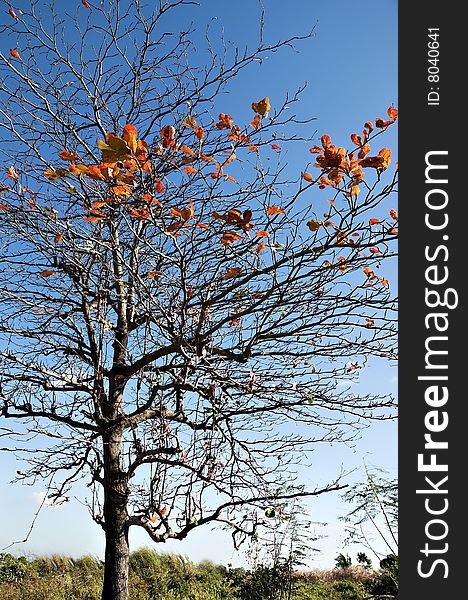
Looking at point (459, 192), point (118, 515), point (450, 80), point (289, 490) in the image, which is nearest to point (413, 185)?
point (459, 192)

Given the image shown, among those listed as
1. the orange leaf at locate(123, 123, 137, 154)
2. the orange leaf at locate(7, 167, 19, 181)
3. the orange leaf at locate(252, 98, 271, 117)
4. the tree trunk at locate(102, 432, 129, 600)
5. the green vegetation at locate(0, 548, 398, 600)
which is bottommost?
the green vegetation at locate(0, 548, 398, 600)

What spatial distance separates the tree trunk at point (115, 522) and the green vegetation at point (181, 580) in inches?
78.4

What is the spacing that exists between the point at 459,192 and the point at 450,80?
0.56 meters

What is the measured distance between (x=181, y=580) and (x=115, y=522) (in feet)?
11.2

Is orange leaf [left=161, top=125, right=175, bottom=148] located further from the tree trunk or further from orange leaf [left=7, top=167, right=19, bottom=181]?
the tree trunk

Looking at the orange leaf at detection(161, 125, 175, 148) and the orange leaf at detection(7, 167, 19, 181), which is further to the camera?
the orange leaf at detection(7, 167, 19, 181)

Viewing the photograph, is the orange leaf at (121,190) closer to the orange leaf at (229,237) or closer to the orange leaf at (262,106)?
the orange leaf at (229,237)

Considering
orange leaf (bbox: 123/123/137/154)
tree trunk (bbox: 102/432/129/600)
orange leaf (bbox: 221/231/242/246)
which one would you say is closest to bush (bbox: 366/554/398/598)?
tree trunk (bbox: 102/432/129/600)

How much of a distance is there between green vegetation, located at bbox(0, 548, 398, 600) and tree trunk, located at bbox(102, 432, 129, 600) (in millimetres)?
1991

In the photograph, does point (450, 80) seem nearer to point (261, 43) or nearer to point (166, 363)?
point (261, 43)

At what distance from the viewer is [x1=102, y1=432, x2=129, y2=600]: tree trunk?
4445 millimetres

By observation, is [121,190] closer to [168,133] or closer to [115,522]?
[168,133]

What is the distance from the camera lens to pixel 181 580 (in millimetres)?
7352

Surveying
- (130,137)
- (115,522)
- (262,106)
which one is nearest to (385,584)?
(115,522)
